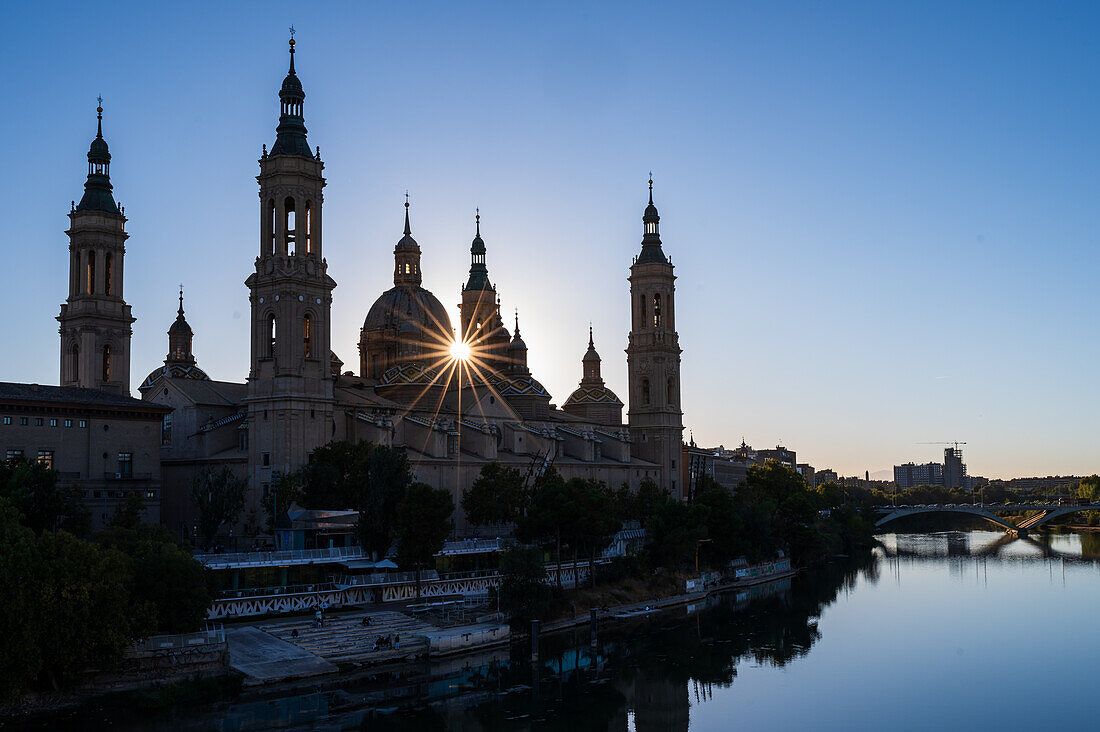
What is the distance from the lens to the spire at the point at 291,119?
7275cm

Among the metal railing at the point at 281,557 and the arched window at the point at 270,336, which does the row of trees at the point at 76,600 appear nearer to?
the metal railing at the point at 281,557

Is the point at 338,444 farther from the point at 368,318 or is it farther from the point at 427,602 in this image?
the point at 368,318

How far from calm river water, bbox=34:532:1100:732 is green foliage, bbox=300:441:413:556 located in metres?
10.9

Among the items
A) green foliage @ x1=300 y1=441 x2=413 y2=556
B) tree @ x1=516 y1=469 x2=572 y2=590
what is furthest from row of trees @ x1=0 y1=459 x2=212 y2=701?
tree @ x1=516 y1=469 x2=572 y2=590

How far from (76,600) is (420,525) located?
2198cm

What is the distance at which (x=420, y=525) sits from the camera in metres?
57.2

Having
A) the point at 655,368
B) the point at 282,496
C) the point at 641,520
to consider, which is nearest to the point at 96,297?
the point at 282,496

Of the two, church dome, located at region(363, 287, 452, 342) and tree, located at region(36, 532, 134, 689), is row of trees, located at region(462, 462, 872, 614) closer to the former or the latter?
tree, located at region(36, 532, 134, 689)

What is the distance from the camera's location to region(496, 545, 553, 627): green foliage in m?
55.6

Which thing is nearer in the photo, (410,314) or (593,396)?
(410,314)

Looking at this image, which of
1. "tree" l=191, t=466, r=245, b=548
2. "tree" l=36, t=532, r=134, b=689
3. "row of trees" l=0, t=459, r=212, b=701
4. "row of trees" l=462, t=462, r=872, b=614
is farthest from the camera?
"row of trees" l=462, t=462, r=872, b=614

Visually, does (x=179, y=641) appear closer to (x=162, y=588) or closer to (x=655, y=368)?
(x=162, y=588)

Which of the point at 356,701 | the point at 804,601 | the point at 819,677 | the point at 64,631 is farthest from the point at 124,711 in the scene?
the point at 804,601

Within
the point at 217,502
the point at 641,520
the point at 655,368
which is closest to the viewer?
the point at 217,502
